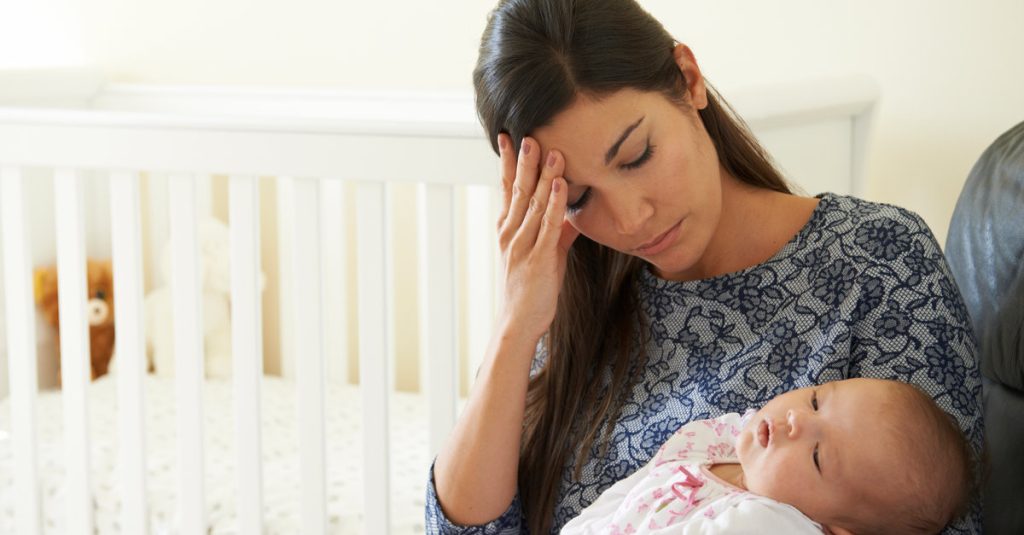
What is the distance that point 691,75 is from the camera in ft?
4.21

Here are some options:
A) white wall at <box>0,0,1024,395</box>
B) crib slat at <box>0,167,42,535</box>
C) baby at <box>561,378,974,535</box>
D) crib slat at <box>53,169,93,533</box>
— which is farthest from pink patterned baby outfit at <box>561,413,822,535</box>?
crib slat at <box>0,167,42,535</box>

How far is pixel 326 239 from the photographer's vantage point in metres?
2.78

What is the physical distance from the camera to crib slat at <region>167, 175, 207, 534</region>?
6.06 ft

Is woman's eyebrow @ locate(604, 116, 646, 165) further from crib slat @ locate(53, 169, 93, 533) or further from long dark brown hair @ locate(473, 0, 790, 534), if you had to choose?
crib slat @ locate(53, 169, 93, 533)

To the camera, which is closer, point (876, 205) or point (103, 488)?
point (876, 205)

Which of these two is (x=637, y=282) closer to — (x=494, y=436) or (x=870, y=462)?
(x=494, y=436)

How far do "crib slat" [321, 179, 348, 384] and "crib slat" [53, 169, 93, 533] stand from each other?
750 mm

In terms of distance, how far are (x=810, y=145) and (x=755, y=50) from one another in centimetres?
48

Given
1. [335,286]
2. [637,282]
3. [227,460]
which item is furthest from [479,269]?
[637,282]

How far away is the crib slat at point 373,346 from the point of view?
5.71ft

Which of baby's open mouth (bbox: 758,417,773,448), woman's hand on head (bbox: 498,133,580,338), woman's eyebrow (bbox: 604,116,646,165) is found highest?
woman's eyebrow (bbox: 604,116,646,165)

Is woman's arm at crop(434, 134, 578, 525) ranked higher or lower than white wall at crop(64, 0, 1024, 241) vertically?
lower

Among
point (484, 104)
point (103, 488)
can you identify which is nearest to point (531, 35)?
point (484, 104)

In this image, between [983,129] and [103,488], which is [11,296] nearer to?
[103,488]
